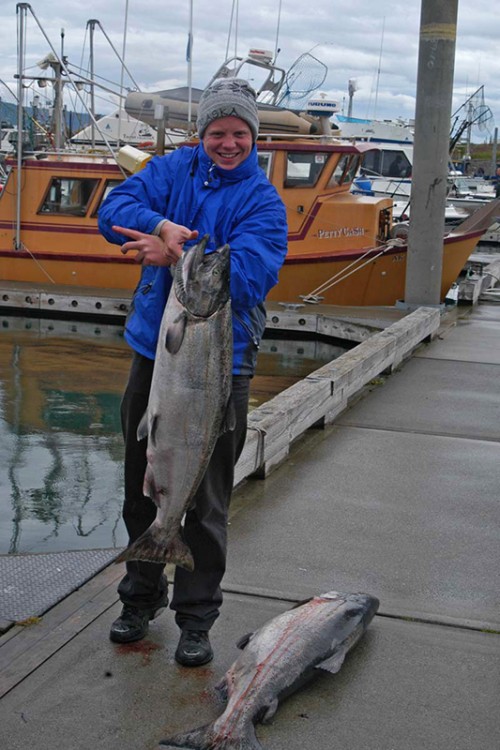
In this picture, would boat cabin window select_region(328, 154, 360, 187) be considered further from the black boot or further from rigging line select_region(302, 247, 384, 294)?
the black boot

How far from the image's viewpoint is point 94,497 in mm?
7516

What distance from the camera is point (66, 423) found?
9898mm

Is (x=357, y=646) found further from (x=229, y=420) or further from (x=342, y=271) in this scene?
(x=342, y=271)

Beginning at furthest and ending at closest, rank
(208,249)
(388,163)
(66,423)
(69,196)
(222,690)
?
(388,163)
(69,196)
(66,423)
(208,249)
(222,690)

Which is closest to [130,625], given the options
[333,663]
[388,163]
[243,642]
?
[243,642]

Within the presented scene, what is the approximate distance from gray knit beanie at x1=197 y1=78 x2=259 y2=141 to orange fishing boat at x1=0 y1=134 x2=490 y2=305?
35.3 ft

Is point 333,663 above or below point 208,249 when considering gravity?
below

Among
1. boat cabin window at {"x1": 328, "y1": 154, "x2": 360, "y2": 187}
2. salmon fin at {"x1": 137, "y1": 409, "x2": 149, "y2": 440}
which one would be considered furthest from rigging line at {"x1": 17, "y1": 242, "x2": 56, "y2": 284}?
salmon fin at {"x1": 137, "y1": 409, "x2": 149, "y2": 440}

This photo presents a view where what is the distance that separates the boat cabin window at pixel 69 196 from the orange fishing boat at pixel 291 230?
0.02m

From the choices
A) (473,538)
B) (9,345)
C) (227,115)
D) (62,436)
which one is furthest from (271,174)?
(227,115)

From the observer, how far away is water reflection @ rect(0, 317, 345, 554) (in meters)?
6.84

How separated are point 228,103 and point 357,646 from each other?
6.80 feet

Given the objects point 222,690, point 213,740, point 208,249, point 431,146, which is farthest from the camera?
point 431,146

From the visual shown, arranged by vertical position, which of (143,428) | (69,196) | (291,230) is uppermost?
(69,196)
